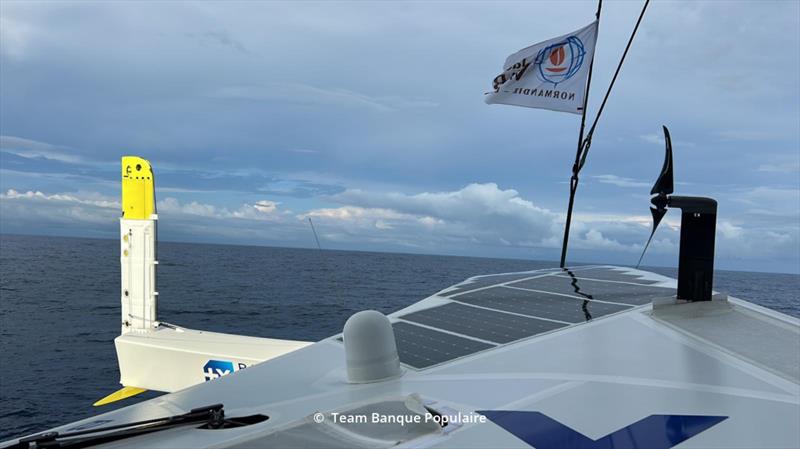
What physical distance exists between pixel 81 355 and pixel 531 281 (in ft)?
58.3

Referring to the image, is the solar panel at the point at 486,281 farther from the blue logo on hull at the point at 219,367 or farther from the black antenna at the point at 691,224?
the blue logo on hull at the point at 219,367

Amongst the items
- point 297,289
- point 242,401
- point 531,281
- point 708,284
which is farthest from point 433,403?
point 297,289

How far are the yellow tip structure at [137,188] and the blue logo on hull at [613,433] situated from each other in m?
13.5

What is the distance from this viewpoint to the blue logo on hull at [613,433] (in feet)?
8.99

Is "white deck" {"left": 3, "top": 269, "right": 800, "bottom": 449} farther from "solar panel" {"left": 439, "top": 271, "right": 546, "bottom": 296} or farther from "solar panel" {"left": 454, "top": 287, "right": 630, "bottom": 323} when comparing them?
"solar panel" {"left": 439, "top": 271, "right": 546, "bottom": 296}

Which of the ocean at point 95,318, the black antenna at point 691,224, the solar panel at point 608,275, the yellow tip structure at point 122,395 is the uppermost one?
the black antenna at point 691,224

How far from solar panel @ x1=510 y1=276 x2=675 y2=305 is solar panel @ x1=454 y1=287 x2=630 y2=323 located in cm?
42

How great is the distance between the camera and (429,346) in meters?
4.96

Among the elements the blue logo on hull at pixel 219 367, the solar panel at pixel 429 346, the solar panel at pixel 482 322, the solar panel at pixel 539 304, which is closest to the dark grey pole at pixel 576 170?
the solar panel at pixel 539 304

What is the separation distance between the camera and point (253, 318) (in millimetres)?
28484

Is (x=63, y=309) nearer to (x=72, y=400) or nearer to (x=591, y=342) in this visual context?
(x=72, y=400)

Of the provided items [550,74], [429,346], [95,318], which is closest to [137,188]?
[550,74]

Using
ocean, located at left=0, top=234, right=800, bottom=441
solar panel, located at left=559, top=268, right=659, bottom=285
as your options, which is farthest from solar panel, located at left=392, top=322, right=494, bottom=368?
ocean, located at left=0, top=234, right=800, bottom=441

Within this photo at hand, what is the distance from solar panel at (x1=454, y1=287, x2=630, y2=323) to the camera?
235 inches
